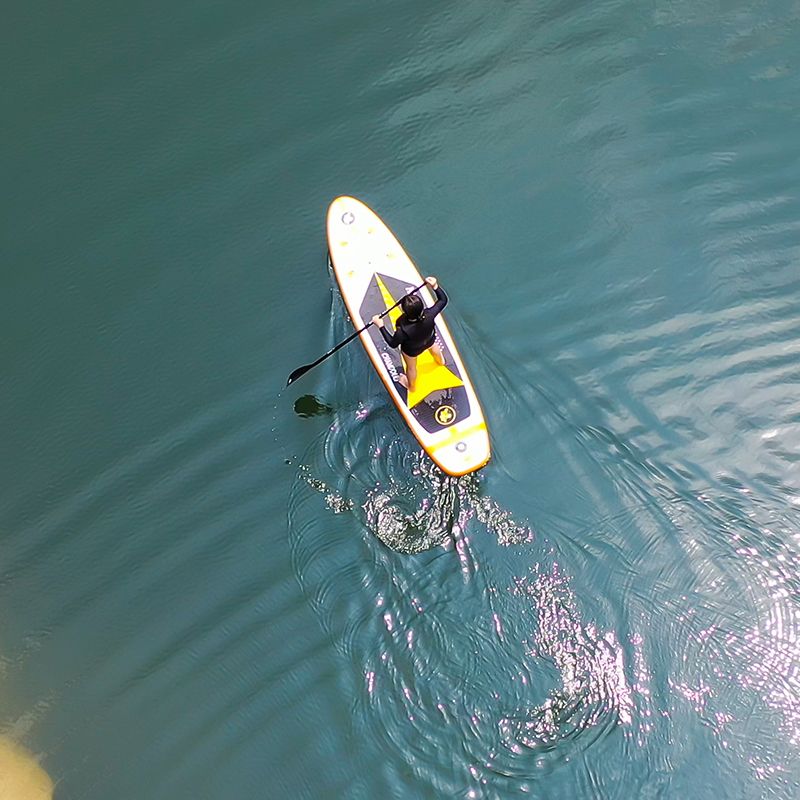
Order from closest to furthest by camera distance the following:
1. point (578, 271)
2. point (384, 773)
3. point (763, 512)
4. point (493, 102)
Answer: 1. point (384, 773)
2. point (763, 512)
3. point (578, 271)
4. point (493, 102)

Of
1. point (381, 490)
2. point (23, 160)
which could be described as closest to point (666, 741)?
point (381, 490)

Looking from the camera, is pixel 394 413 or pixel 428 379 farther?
pixel 394 413

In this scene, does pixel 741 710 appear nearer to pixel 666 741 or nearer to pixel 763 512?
pixel 666 741

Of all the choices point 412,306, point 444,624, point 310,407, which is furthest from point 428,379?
point 444,624

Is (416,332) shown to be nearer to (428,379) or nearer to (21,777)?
(428,379)

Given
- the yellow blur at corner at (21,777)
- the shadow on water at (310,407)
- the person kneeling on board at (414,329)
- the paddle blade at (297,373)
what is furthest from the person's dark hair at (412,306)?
the yellow blur at corner at (21,777)

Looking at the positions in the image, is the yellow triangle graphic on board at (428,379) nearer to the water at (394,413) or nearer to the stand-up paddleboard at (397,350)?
the stand-up paddleboard at (397,350)

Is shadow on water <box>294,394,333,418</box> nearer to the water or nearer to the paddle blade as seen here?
the water
